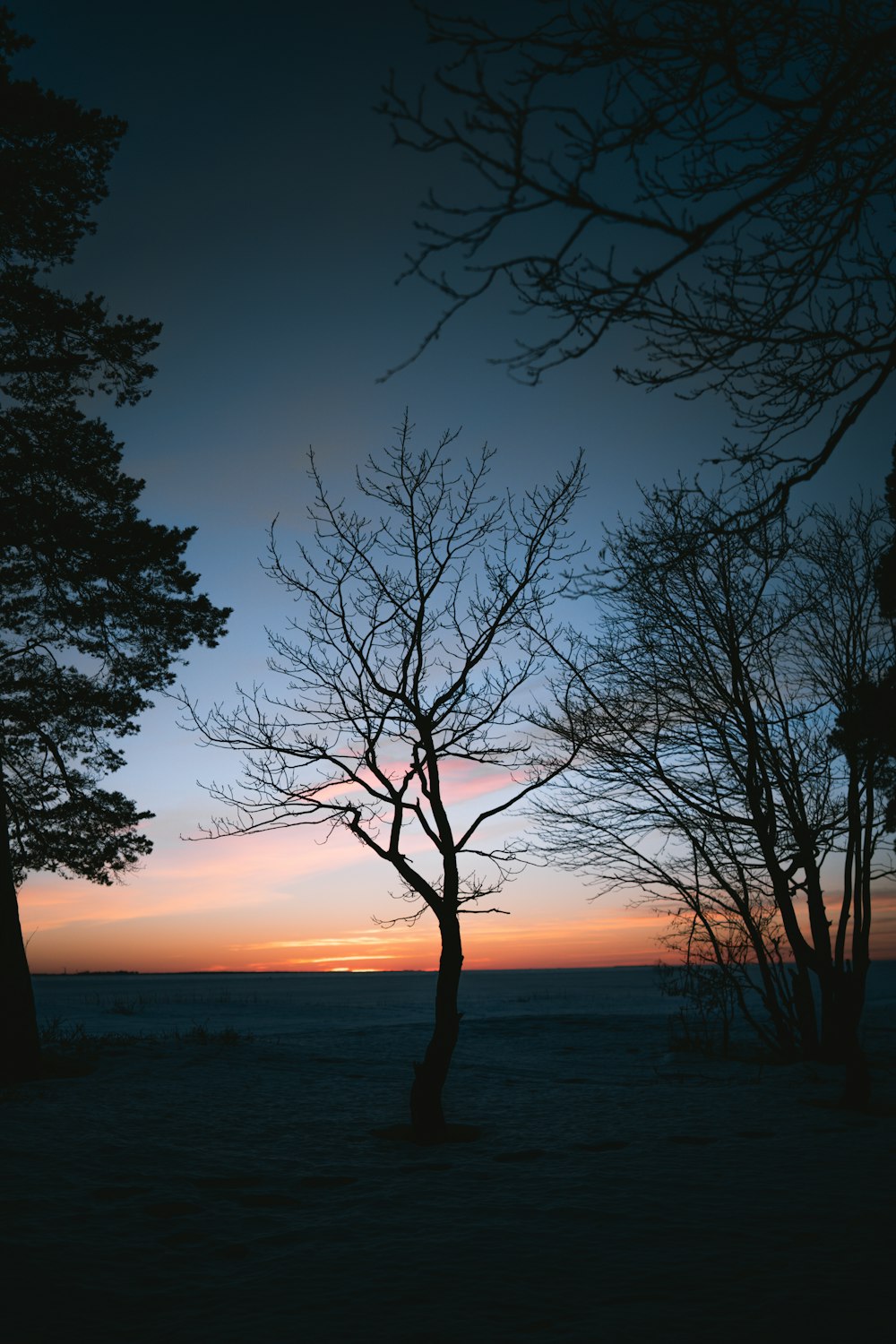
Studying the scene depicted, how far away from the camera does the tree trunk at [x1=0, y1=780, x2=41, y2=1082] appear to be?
10.7m

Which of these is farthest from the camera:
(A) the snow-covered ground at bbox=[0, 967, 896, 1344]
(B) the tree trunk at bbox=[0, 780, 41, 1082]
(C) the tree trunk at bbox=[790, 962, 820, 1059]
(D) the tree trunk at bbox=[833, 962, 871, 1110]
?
(C) the tree trunk at bbox=[790, 962, 820, 1059]

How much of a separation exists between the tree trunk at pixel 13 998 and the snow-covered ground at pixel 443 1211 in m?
0.88

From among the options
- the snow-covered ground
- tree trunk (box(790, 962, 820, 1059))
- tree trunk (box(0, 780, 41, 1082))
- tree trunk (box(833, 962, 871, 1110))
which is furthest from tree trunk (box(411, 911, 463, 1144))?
tree trunk (box(790, 962, 820, 1059))

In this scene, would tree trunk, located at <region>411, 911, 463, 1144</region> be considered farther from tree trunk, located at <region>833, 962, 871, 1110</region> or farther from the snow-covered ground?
tree trunk, located at <region>833, 962, 871, 1110</region>

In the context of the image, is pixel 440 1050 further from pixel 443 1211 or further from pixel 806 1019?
pixel 806 1019

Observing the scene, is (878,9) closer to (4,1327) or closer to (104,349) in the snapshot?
(4,1327)

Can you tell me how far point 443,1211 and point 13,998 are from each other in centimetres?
773

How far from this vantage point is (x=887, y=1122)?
8312mm

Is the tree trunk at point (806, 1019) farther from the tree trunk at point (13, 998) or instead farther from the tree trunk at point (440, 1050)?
the tree trunk at point (13, 998)

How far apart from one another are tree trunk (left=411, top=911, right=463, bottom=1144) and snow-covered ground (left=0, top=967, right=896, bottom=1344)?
12.1 inches

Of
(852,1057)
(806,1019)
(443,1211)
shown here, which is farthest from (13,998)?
(806,1019)

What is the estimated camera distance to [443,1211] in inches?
216

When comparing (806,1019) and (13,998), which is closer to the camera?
(13,998)

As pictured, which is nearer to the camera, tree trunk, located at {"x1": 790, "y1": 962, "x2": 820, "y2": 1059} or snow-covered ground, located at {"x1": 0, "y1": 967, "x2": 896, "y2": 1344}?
snow-covered ground, located at {"x1": 0, "y1": 967, "x2": 896, "y2": 1344}
